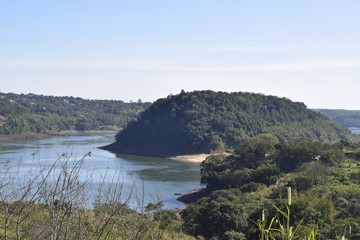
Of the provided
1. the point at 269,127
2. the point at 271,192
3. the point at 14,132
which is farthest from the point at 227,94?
the point at 271,192

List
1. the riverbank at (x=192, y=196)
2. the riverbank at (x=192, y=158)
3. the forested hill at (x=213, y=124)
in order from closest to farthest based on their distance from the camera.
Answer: the riverbank at (x=192, y=196) → the riverbank at (x=192, y=158) → the forested hill at (x=213, y=124)

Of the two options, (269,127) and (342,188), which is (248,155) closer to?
(342,188)

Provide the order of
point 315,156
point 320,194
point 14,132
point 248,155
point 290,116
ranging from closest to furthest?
point 320,194 < point 315,156 < point 248,155 < point 290,116 < point 14,132

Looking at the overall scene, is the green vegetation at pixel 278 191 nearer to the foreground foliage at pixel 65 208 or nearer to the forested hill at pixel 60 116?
the foreground foliage at pixel 65 208

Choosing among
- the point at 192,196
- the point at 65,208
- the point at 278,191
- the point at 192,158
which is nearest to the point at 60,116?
the point at 192,158

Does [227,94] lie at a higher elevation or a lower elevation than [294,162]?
higher

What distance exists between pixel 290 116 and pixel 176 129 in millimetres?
25531

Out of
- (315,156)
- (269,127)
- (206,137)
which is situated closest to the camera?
(315,156)

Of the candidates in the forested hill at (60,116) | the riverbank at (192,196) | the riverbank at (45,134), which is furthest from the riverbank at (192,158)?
the forested hill at (60,116)

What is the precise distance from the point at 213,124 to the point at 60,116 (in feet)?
209

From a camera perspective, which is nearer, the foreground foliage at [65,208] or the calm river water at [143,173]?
the foreground foliage at [65,208]

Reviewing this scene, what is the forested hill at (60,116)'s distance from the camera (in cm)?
10404

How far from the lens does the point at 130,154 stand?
73.1m

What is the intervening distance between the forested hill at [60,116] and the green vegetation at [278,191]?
228 feet
